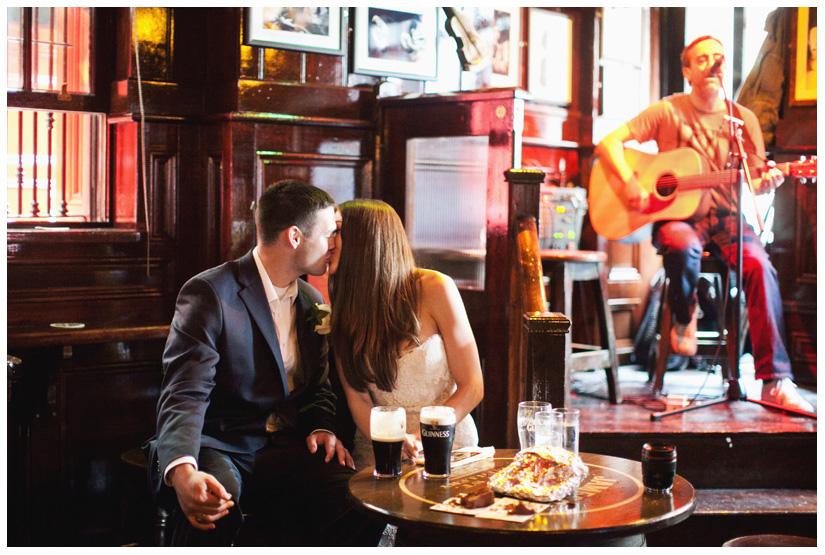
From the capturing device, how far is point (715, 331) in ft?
18.1

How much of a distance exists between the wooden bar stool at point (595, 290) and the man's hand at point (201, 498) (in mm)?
2170

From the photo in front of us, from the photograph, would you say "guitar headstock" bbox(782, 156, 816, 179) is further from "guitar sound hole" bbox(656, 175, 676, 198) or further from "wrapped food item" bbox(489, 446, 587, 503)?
"wrapped food item" bbox(489, 446, 587, 503)

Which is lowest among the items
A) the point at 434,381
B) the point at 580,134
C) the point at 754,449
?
the point at 754,449

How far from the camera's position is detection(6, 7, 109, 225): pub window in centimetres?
381

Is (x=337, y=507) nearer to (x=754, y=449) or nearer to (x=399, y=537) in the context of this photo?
(x=399, y=537)

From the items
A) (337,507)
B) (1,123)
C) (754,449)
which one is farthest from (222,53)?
(754,449)

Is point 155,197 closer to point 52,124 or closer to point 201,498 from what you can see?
point 52,124

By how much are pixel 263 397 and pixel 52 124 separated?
2.09 metres

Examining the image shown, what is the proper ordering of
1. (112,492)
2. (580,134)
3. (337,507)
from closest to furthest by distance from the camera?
(337,507)
(112,492)
(580,134)

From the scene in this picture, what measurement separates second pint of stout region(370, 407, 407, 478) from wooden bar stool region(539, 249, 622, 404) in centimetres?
193

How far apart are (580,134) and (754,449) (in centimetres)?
268

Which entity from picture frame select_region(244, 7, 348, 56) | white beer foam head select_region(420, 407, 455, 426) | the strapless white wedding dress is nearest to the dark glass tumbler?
white beer foam head select_region(420, 407, 455, 426)

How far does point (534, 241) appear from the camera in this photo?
3562mm

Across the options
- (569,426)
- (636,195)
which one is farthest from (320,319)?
(636,195)
